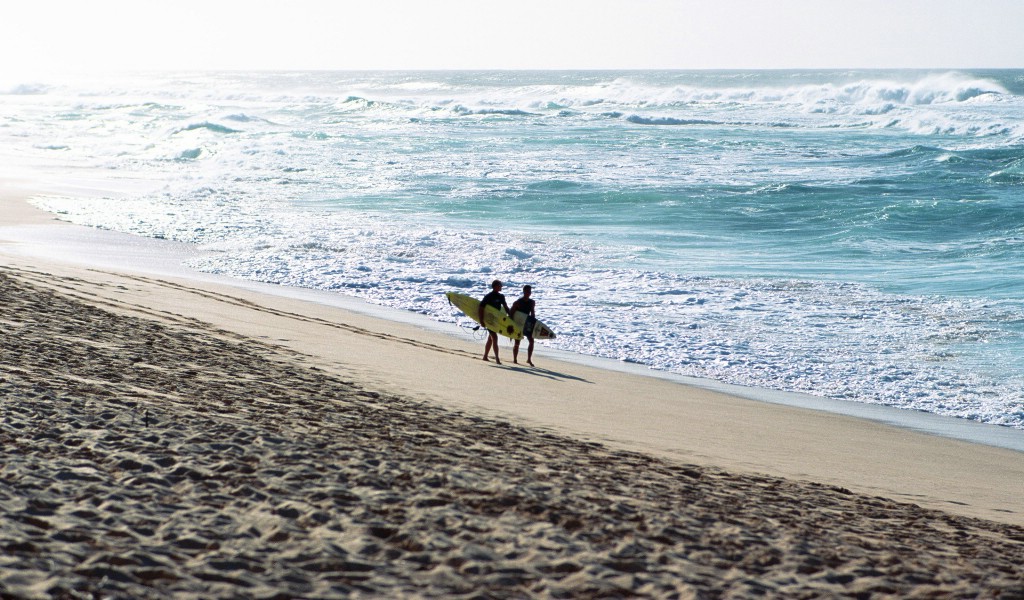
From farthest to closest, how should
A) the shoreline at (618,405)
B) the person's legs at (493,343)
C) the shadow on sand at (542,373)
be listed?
1. the person's legs at (493,343)
2. the shadow on sand at (542,373)
3. the shoreline at (618,405)

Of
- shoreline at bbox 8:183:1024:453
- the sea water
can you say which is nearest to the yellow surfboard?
shoreline at bbox 8:183:1024:453

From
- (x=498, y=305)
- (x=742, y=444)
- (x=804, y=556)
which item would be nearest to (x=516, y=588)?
(x=804, y=556)

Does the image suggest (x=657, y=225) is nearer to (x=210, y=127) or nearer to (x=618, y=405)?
(x=618, y=405)

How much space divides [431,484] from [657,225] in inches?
754

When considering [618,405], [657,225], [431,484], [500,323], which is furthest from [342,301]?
[657,225]

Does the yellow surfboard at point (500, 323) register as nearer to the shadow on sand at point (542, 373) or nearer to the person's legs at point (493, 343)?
the person's legs at point (493, 343)

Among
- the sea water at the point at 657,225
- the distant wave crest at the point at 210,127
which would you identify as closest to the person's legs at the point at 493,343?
the sea water at the point at 657,225

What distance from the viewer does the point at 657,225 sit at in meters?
24.3

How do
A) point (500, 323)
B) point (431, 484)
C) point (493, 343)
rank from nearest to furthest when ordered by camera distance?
point (431, 484), point (493, 343), point (500, 323)

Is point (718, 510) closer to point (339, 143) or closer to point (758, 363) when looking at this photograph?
point (758, 363)

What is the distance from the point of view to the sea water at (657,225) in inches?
518

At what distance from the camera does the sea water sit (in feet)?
43.1

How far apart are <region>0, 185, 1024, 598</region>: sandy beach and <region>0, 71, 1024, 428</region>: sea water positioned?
3.20m

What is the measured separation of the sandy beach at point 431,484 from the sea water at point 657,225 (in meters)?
3.20
